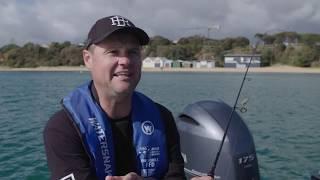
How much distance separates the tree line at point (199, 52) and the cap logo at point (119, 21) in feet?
434

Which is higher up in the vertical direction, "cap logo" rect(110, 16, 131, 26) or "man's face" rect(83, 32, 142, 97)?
"cap logo" rect(110, 16, 131, 26)

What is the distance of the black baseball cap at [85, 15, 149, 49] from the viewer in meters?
2.59

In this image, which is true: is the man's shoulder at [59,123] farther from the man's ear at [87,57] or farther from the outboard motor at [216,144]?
the outboard motor at [216,144]

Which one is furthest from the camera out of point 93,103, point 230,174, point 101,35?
point 230,174

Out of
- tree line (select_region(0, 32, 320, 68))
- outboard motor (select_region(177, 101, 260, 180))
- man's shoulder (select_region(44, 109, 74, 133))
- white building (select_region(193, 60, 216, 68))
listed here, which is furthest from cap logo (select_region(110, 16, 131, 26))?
white building (select_region(193, 60, 216, 68))

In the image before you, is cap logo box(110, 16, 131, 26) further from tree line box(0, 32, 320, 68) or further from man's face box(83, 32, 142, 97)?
tree line box(0, 32, 320, 68)

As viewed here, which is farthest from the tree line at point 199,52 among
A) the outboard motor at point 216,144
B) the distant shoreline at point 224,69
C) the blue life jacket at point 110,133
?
the blue life jacket at point 110,133

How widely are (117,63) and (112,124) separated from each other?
1.43 ft

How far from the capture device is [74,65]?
153000 millimetres

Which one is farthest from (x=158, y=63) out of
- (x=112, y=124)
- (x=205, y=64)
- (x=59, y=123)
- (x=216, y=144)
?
(x=59, y=123)

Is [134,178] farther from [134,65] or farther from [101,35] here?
[101,35]

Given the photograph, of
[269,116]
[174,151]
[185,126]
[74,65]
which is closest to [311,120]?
[269,116]

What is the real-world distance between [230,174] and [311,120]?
17827mm

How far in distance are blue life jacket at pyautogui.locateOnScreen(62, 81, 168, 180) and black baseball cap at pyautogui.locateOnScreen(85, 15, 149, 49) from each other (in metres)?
0.37
